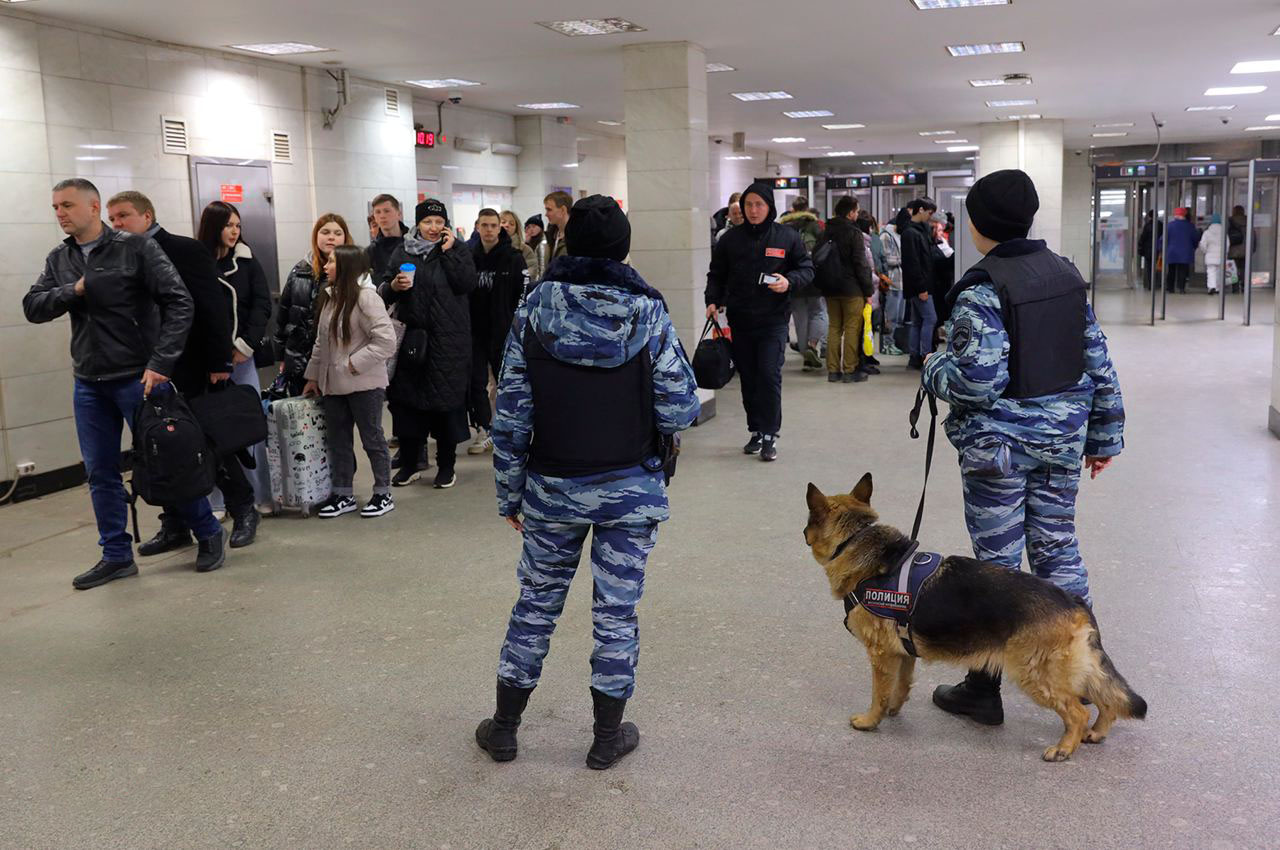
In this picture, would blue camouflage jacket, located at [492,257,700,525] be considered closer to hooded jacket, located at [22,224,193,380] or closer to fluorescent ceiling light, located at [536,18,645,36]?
hooded jacket, located at [22,224,193,380]

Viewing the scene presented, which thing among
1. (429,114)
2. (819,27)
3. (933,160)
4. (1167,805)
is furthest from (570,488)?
(933,160)

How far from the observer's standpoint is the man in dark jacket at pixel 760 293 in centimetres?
730

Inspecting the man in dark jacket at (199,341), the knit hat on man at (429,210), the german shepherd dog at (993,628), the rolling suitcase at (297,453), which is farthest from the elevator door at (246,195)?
the german shepherd dog at (993,628)

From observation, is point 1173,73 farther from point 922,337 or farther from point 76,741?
point 76,741

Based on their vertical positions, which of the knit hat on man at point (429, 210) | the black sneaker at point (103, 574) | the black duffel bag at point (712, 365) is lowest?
the black sneaker at point (103, 574)

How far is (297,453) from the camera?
609cm

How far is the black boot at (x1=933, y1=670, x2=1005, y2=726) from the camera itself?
342 centimetres

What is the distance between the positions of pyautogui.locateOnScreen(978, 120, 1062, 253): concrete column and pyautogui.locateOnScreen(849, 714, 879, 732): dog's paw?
1665 cm

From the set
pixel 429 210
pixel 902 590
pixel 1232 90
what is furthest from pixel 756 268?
pixel 1232 90

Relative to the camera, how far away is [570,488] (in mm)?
3000

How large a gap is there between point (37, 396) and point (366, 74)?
508cm

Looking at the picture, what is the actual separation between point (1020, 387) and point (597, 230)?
1326mm

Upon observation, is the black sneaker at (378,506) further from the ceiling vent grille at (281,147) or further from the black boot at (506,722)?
the ceiling vent grille at (281,147)

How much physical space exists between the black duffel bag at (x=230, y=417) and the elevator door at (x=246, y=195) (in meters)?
3.75
